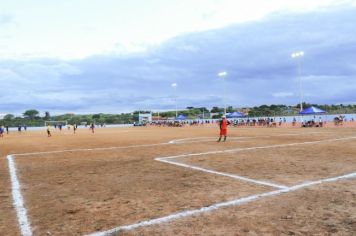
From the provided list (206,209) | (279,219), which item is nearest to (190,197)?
(206,209)

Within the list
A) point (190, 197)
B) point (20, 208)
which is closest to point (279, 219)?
point (190, 197)

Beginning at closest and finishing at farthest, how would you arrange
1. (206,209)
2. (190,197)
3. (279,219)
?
(279,219) → (206,209) → (190,197)

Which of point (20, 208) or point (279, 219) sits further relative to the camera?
point (20, 208)

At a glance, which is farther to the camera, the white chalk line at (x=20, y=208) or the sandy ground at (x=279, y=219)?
the white chalk line at (x=20, y=208)

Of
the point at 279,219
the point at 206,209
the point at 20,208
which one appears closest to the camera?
the point at 279,219

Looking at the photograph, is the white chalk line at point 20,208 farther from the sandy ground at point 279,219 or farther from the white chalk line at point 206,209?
the sandy ground at point 279,219

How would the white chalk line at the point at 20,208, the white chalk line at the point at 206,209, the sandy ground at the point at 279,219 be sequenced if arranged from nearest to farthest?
the sandy ground at the point at 279,219 → the white chalk line at the point at 206,209 → the white chalk line at the point at 20,208

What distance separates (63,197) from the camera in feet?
28.2

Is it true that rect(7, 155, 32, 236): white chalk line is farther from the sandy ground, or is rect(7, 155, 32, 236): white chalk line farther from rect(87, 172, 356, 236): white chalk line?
the sandy ground

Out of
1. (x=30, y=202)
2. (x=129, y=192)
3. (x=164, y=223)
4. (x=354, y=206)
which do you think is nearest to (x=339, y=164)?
(x=354, y=206)

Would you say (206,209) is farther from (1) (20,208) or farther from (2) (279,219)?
(1) (20,208)

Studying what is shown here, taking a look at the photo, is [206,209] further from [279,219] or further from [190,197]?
[279,219]

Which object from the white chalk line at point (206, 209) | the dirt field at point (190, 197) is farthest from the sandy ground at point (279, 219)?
Result: the white chalk line at point (206, 209)

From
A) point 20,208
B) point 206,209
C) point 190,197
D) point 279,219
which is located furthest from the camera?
point 190,197
